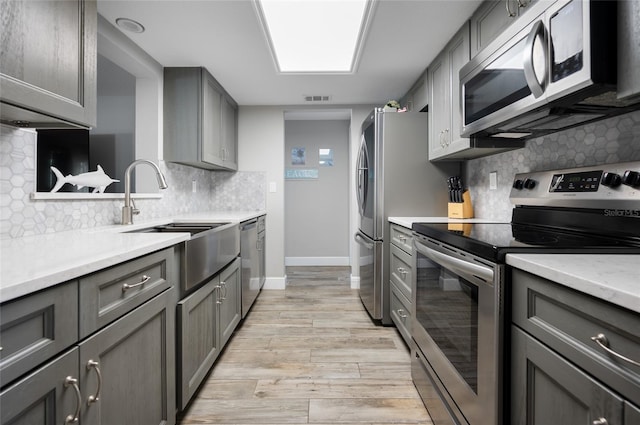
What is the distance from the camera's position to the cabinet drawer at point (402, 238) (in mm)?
2068

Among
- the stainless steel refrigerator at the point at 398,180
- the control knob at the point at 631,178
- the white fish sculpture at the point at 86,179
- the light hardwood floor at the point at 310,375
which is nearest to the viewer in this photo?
the control knob at the point at 631,178

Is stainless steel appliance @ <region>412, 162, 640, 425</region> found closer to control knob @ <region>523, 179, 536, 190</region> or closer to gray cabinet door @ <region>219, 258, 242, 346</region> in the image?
control knob @ <region>523, 179, 536, 190</region>

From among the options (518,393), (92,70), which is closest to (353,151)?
(92,70)

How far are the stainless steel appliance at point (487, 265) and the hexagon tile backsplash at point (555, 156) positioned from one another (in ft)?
0.35

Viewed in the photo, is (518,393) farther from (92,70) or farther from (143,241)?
(92,70)

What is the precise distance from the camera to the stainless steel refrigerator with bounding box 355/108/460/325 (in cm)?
256

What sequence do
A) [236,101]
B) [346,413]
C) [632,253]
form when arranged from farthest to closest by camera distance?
1. [236,101]
2. [346,413]
3. [632,253]

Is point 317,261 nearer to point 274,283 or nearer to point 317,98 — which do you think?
point 274,283

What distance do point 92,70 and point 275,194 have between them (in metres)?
2.58

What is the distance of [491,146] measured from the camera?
5.74 ft

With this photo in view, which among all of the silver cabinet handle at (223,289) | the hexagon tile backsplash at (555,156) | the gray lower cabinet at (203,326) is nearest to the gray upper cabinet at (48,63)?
the gray lower cabinet at (203,326)

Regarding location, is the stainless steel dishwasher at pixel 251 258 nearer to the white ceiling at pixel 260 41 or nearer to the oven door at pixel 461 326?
the white ceiling at pixel 260 41

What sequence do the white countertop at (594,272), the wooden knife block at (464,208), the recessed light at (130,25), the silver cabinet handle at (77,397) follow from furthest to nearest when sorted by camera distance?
the wooden knife block at (464,208) → the recessed light at (130,25) → the silver cabinet handle at (77,397) → the white countertop at (594,272)

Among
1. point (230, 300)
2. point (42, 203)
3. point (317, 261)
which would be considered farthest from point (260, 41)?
point (317, 261)
